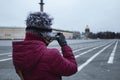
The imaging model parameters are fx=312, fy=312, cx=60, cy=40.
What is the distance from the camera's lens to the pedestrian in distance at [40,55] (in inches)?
112

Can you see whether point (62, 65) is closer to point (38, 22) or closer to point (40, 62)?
point (40, 62)

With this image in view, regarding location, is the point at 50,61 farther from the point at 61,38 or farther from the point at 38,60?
the point at 61,38

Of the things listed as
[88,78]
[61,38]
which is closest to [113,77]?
[88,78]

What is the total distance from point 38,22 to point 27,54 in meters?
0.34

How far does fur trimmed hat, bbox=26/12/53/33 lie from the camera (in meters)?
3.02

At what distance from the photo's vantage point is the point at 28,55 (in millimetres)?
2875

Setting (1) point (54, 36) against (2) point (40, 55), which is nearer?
(2) point (40, 55)

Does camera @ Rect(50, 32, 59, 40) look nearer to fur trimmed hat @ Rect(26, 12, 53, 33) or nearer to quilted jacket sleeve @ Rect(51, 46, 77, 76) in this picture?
fur trimmed hat @ Rect(26, 12, 53, 33)

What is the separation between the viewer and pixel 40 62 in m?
2.86

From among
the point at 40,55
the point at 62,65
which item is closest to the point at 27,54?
the point at 40,55

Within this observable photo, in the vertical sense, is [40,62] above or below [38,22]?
below

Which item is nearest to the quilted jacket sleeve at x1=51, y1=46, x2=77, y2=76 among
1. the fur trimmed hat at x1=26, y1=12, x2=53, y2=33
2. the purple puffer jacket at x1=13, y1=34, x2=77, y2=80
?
the purple puffer jacket at x1=13, y1=34, x2=77, y2=80

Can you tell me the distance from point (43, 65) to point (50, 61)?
0.08 meters

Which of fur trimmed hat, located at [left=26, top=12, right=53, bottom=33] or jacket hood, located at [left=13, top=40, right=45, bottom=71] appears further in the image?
fur trimmed hat, located at [left=26, top=12, right=53, bottom=33]
